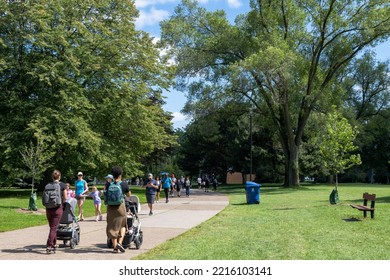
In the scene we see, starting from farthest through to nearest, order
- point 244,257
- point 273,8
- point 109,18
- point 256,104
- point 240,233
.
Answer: point 256,104
point 273,8
point 109,18
point 240,233
point 244,257

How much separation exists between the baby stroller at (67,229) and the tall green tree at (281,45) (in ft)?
87.0

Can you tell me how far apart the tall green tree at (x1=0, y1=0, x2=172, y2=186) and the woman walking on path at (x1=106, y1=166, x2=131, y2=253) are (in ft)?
61.9

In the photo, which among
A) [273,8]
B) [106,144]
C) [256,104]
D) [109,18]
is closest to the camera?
[106,144]

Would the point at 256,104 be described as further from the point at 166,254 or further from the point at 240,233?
the point at 166,254

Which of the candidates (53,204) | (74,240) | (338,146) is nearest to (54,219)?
(53,204)

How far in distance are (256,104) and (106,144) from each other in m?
16.2

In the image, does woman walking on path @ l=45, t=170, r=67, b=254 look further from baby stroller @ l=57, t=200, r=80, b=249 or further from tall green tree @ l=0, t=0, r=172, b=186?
tall green tree @ l=0, t=0, r=172, b=186

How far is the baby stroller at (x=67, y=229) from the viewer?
9.37 metres

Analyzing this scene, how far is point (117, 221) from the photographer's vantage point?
29.4 ft

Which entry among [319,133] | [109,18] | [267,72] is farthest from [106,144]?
[319,133]

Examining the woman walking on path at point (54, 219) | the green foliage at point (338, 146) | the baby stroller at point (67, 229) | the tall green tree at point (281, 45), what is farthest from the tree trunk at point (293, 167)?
the woman walking on path at point (54, 219)

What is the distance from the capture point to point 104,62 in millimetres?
33031

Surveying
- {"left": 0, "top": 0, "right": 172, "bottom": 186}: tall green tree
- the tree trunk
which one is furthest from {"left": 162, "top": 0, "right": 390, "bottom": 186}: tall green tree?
{"left": 0, "top": 0, "right": 172, "bottom": 186}: tall green tree

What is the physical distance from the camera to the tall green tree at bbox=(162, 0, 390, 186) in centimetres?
3672
